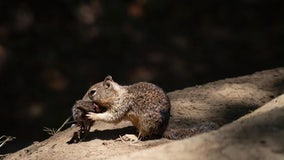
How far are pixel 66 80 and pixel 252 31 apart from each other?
10.1 ft

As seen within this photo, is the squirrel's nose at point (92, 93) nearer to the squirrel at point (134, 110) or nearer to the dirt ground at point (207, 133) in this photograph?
the squirrel at point (134, 110)

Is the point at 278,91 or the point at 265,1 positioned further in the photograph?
the point at 265,1

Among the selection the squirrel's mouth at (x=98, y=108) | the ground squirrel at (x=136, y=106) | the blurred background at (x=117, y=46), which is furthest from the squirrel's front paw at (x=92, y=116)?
the blurred background at (x=117, y=46)

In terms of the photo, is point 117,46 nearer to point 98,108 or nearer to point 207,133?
point 98,108

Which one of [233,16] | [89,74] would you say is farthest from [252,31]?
[89,74]

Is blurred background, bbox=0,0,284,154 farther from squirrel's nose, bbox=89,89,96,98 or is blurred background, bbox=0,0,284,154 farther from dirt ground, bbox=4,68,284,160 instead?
squirrel's nose, bbox=89,89,96,98

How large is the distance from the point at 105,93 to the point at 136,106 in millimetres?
280

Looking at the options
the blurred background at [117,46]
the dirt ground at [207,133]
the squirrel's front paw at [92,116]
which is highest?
the blurred background at [117,46]

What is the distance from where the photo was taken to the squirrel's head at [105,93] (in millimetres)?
4633

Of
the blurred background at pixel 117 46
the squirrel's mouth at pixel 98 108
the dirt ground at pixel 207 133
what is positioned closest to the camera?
the dirt ground at pixel 207 133

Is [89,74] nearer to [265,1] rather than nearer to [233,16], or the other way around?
[233,16]

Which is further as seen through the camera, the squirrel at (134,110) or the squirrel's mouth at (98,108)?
the squirrel's mouth at (98,108)

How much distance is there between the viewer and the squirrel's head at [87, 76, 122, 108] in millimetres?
4633

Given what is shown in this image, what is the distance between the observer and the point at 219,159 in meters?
3.05
